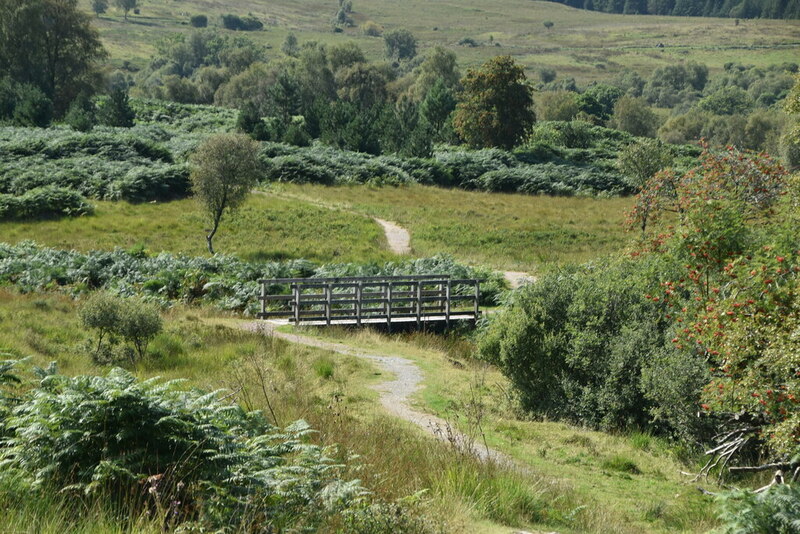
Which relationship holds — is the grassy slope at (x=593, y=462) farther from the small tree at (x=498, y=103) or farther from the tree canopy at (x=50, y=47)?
the tree canopy at (x=50, y=47)

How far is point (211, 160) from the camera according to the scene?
37.2m

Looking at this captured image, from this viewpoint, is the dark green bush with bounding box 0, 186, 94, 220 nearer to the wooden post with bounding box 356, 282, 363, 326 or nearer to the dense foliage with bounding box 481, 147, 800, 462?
the wooden post with bounding box 356, 282, 363, 326

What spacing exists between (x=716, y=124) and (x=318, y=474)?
115649 mm

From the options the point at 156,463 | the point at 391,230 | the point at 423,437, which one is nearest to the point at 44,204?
the point at 391,230

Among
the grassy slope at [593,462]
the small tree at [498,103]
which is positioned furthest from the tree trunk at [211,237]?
the small tree at [498,103]

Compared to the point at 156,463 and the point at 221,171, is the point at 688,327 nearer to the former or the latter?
the point at 156,463

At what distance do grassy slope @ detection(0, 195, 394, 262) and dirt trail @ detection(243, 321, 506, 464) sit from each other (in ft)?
47.3

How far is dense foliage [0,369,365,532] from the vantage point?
6070 mm

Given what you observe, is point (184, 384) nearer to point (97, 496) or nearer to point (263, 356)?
point (263, 356)

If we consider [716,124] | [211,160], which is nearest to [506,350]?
[211,160]

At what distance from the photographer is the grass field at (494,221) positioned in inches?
1542

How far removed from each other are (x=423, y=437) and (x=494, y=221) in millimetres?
37294

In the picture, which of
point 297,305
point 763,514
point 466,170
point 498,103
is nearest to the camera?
point 763,514

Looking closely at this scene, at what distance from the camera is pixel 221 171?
37.3 m
